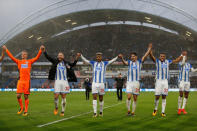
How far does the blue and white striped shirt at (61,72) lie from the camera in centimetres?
1073

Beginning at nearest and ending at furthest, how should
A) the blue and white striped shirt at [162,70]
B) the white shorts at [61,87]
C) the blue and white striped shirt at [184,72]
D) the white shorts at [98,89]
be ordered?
the white shorts at [98,89] < the white shorts at [61,87] < the blue and white striped shirt at [162,70] < the blue and white striped shirt at [184,72]

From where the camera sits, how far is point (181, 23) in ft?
162

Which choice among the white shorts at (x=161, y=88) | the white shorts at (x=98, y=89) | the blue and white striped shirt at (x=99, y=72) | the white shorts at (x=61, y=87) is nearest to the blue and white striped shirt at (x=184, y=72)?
the white shorts at (x=161, y=88)

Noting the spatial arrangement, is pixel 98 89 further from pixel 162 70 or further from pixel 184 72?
pixel 184 72

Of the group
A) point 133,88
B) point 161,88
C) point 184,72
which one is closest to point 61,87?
point 133,88

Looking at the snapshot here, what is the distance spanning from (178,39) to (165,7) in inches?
461

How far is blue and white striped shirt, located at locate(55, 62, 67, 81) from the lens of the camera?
423 inches

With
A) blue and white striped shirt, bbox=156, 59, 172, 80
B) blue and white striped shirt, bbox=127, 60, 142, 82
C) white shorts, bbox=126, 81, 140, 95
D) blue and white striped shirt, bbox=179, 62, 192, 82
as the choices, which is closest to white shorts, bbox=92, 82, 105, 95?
white shorts, bbox=126, 81, 140, 95

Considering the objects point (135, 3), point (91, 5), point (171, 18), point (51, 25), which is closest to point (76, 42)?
point (51, 25)

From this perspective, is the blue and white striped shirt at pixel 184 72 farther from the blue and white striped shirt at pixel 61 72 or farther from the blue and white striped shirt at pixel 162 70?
the blue and white striped shirt at pixel 61 72

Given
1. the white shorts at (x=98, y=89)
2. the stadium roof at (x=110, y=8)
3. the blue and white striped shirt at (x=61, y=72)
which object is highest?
the stadium roof at (x=110, y=8)

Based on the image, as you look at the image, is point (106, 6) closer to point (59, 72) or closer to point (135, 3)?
point (135, 3)

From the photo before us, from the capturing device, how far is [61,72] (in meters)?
10.7


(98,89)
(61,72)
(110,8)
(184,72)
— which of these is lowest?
(98,89)
